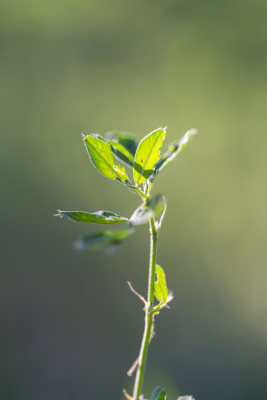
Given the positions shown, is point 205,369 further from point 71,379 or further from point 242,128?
point 242,128

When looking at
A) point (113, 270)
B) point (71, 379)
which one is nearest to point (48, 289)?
point (113, 270)

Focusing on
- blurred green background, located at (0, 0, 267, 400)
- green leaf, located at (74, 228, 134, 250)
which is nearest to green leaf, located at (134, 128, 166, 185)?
green leaf, located at (74, 228, 134, 250)

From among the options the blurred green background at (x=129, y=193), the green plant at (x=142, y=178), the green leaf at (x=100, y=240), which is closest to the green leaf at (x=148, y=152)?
the green plant at (x=142, y=178)

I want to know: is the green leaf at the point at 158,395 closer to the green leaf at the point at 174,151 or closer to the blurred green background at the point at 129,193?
the green leaf at the point at 174,151

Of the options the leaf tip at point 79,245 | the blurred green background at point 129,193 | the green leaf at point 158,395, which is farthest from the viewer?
the blurred green background at point 129,193

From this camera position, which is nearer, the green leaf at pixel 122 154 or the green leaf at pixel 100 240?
the green leaf at pixel 100 240

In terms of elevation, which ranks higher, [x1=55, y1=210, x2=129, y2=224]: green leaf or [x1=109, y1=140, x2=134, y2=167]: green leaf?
[x1=109, y1=140, x2=134, y2=167]: green leaf

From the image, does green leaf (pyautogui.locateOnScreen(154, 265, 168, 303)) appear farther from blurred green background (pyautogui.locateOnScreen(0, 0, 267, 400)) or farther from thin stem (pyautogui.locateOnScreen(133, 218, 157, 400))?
blurred green background (pyautogui.locateOnScreen(0, 0, 267, 400))
